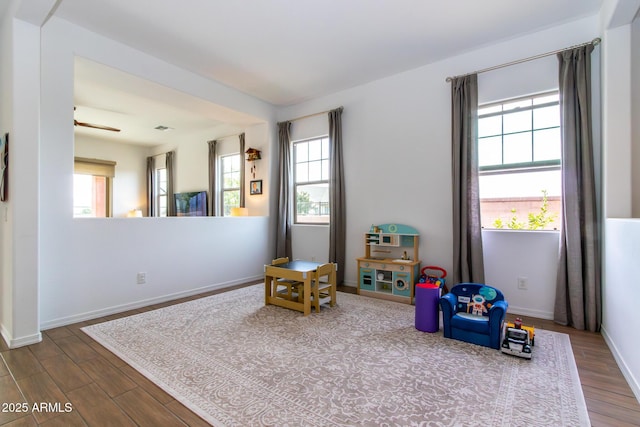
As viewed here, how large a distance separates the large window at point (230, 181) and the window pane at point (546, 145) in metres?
4.81

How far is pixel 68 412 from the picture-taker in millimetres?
1659

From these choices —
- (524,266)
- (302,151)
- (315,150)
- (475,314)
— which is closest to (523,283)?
(524,266)

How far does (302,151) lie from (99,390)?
412 cm

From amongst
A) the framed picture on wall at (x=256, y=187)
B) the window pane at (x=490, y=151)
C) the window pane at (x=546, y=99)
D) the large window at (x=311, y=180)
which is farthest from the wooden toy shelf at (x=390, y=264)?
the framed picture on wall at (x=256, y=187)

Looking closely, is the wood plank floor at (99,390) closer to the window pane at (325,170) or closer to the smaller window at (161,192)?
the window pane at (325,170)

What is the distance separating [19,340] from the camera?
2449 millimetres

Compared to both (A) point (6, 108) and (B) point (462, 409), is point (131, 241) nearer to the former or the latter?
(A) point (6, 108)

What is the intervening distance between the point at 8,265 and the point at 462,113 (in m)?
4.62

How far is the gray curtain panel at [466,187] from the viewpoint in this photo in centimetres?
342

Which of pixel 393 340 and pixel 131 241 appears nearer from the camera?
pixel 393 340

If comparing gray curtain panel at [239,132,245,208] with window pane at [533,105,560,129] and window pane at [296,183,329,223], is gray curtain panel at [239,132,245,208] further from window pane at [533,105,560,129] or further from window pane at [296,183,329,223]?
window pane at [533,105,560,129]

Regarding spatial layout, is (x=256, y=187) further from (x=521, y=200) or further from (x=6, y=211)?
(x=521, y=200)

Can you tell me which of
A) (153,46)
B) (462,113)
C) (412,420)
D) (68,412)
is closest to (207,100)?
(153,46)

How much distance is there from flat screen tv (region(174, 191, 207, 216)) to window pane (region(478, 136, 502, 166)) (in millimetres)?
5211
